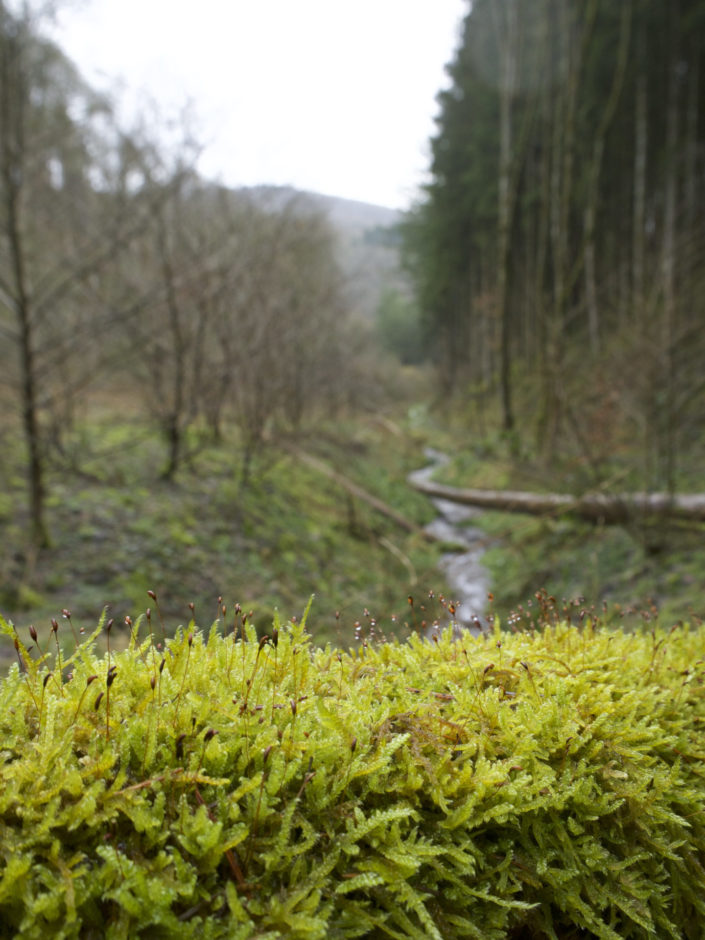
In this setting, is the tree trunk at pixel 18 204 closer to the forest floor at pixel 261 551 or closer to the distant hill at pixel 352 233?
the forest floor at pixel 261 551

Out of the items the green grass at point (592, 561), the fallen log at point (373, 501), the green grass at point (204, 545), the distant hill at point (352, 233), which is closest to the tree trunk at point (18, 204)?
the green grass at point (204, 545)

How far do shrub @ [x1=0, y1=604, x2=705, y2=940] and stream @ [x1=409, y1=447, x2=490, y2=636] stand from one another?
12.0ft

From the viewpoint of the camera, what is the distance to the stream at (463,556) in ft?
23.4

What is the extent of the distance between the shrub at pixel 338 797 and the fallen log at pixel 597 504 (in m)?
4.53

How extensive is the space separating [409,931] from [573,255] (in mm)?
24930

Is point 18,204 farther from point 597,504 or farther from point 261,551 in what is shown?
point 597,504

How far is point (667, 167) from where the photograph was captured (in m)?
16.0

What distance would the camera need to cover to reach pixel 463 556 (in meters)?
9.72

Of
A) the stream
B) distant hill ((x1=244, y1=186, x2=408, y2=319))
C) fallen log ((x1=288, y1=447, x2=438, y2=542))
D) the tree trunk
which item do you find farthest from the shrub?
distant hill ((x1=244, y1=186, x2=408, y2=319))

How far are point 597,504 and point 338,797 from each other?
276 inches

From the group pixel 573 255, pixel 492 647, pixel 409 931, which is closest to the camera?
pixel 409 931

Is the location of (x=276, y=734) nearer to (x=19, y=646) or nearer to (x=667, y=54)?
(x=19, y=646)

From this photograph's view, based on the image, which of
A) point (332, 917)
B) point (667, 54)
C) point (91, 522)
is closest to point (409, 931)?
point (332, 917)

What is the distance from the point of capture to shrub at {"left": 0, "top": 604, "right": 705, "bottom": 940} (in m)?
0.86
